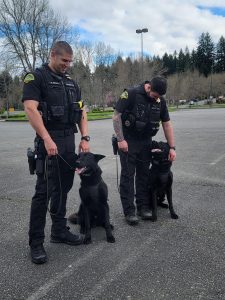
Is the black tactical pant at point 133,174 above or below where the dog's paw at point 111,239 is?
above

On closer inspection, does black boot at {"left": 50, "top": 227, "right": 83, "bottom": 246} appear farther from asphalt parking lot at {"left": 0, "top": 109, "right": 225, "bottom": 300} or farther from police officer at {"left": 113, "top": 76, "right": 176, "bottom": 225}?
police officer at {"left": 113, "top": 76, "right": 176, "bottom": 225}

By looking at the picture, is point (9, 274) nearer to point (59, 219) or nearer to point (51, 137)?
point (59, 219)

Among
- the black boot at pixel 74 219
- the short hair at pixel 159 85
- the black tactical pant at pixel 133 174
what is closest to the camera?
the short hair at pixel 159 85

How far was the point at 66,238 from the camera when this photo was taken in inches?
157

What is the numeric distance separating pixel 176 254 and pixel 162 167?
50.6 inches

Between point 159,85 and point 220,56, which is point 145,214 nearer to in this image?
point 159,85

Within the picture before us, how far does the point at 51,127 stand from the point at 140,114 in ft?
4.27

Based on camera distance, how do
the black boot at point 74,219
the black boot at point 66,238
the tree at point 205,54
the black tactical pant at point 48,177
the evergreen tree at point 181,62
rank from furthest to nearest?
1. the evergreen tree at point 181,62
2. the tree at point 205,54
3. the black boot at point 74,219
4. the black boot at point 66,238
5. the black tactical pant at point 48,177

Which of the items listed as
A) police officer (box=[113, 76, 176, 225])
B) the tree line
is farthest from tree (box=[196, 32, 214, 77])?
police officer (box=[113, 76, 176, 225])

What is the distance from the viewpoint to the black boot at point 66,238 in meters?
3.96

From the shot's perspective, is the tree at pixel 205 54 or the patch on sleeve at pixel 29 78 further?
the tree at pixel 205 54

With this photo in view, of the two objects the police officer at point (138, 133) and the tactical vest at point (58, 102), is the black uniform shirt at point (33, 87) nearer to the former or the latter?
the tactical vest at point (58, 102)

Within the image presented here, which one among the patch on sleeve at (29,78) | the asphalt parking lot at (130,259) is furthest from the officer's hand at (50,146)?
the asphalt parking lot at (130,259)

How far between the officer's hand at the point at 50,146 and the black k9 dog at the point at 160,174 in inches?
65.2
